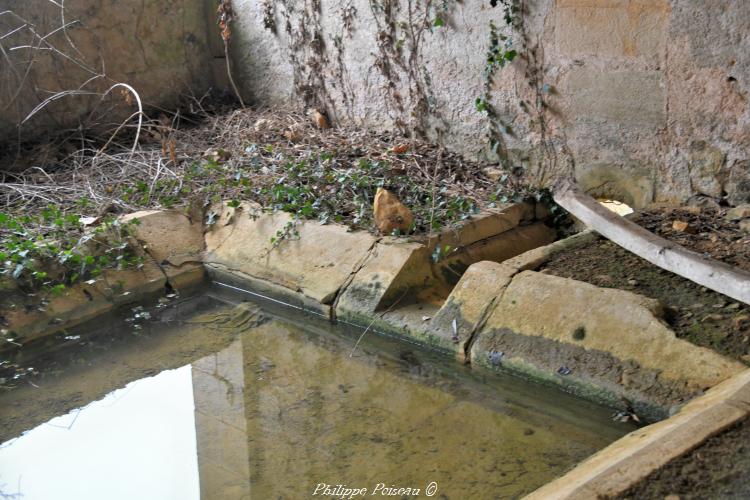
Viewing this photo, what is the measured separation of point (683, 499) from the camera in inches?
97.6

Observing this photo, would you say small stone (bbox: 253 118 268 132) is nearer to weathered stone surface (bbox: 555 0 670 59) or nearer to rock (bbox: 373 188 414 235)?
rock (bbox: 373 188 414 235)

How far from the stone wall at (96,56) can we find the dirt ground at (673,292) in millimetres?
4044

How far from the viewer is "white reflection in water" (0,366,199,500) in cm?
347

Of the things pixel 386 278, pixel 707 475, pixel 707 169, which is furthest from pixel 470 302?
pixel 707 475

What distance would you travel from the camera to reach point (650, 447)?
2.72 meters

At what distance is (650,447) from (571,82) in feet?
9.79

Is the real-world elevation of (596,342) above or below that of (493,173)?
below

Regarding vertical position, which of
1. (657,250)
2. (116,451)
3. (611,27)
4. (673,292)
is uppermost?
(611,27)

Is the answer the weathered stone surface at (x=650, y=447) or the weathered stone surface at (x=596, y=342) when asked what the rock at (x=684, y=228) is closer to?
the weathered stone surface at (x=596, y=342)

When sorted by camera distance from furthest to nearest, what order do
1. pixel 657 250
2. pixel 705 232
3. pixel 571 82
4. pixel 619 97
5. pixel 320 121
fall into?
pixel 320 121 → pixel 571 82 → pixel 619 97 → pixel 705 232 → pixel 657 250

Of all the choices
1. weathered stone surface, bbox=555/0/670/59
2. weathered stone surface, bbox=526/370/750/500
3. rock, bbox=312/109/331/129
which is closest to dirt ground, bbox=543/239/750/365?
weathered stone surface, bbox=526/370/750/500

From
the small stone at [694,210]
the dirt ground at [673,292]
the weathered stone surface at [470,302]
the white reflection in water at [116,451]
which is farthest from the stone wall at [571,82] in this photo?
the white reflection in water at [116,451]

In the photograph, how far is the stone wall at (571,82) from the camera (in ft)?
15.0

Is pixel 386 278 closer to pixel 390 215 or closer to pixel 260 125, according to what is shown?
pixel 390 215
